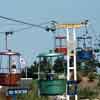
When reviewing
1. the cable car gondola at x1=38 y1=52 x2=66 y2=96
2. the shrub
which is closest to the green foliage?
the shrub

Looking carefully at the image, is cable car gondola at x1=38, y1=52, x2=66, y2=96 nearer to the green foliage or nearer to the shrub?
the green foliage

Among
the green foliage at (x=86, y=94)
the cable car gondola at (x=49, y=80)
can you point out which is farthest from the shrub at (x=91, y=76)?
the cable car gondola at (x=49, y=80)

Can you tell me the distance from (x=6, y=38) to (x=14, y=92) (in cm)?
912

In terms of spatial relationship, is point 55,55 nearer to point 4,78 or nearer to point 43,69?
point 43,69

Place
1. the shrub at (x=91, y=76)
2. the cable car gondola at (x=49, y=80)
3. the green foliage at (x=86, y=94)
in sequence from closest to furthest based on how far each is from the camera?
the cable car gondola at (x=49, y=80) < the green foliage at (x=86, y=94) < the shrub at (x=91, y=76)

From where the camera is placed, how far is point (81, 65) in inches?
2190

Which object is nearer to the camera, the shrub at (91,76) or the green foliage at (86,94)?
the green foliage at (86,94)

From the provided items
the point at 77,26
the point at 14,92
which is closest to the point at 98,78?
the point at 77,26

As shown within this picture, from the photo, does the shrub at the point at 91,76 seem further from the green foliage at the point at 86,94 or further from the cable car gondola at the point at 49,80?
the cable car gondola at the point at 49,80

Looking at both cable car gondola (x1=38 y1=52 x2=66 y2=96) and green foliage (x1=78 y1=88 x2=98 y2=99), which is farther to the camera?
green foliage (x1=78 y1=88 x2=98 y2=99)

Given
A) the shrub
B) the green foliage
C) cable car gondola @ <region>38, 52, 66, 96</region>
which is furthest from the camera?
the shrub

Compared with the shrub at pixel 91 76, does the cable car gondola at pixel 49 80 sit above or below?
below

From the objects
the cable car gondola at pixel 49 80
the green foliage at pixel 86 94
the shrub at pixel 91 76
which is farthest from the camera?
the shrub at pixel 91 76

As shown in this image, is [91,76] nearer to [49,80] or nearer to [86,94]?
[86,94]
